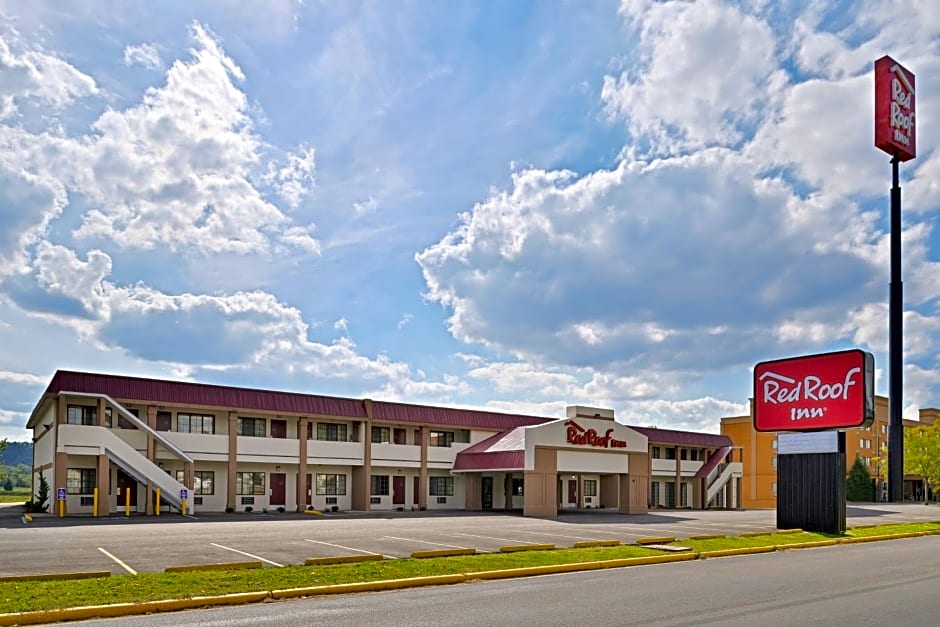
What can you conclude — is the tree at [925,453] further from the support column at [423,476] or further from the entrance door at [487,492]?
the support column at [423,476]

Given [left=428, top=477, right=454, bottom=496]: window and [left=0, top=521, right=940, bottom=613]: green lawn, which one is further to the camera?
[left=428, top=477, right=454, bottom=496]: window

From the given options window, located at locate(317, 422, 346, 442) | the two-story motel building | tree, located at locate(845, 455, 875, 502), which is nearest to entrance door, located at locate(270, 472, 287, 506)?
the two-story motel building

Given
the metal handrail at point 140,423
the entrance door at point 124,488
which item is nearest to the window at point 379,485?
the metal handrail at point 140,423

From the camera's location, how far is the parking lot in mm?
18047

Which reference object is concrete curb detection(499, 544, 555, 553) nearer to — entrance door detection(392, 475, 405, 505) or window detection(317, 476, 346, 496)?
window detection(317, 476, 346, 496)

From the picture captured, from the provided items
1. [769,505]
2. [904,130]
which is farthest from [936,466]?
[904,130]

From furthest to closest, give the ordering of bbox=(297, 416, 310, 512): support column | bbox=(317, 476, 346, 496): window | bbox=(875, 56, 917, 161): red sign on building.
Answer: bbox=(317, 476, 346, 496): window
bbox=(297, 416, 310, 512): support column
bbox=(875, 56, 917, 161): red sign on building

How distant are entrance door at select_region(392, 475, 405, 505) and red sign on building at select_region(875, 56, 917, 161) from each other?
95.8ft

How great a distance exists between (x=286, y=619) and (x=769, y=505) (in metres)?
76.4

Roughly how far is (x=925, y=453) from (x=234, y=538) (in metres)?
63.1

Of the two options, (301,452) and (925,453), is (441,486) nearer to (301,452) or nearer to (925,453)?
(301,452)

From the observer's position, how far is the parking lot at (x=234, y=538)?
59.2 ft

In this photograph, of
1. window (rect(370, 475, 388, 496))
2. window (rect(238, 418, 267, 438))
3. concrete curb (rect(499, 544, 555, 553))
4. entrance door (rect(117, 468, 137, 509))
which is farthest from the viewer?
window (rect(370, 475, 388, 496))

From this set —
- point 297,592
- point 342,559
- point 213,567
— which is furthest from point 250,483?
point 297,592
